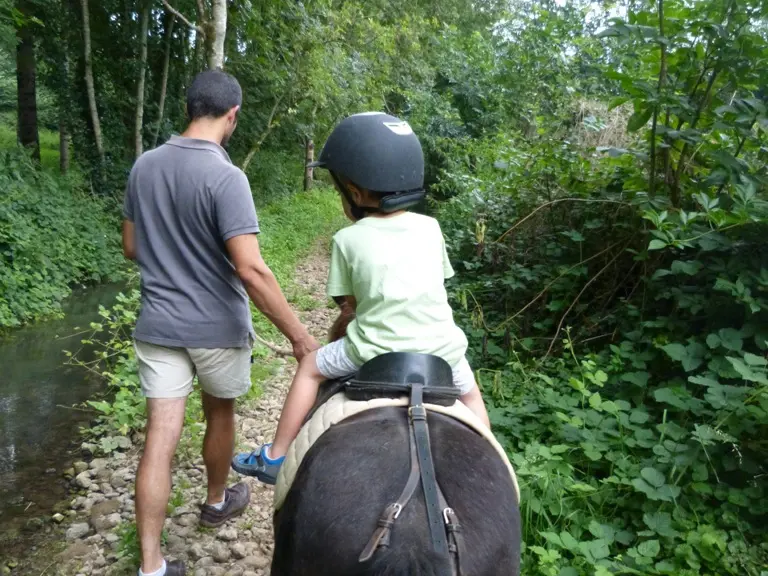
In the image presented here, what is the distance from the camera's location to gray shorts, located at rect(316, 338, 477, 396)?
2096 millimetres

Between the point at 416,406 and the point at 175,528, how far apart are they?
95.2 inches

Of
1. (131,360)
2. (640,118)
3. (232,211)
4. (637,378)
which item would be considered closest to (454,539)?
(232,211)

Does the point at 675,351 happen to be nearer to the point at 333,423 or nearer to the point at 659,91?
the point at 659,91

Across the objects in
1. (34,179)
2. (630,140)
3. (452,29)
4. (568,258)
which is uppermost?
(452,29)

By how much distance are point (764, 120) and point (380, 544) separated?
3236 mm

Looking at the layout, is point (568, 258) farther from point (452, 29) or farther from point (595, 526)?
point (452, 29)

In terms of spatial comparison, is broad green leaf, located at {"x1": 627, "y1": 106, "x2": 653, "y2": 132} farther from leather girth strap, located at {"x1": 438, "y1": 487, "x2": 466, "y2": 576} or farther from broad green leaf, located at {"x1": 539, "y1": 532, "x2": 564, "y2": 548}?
leather girth strap, located at {"x1": 438, "y1": 487, "x2": 466, "y2": 576}

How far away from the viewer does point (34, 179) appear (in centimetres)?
1038

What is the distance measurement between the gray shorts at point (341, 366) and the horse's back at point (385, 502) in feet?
1.37

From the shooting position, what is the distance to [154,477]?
99.7 inches

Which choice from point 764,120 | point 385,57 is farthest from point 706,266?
point 385,57

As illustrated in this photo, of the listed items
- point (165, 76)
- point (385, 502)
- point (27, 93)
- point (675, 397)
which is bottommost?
point (675, 397)

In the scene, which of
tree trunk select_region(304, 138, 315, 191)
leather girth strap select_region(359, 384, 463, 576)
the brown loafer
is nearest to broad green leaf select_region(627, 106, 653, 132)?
leather girth strap select_region(359, 384, 463, 576)

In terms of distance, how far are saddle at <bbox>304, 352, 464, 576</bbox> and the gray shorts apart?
0.16 ft
